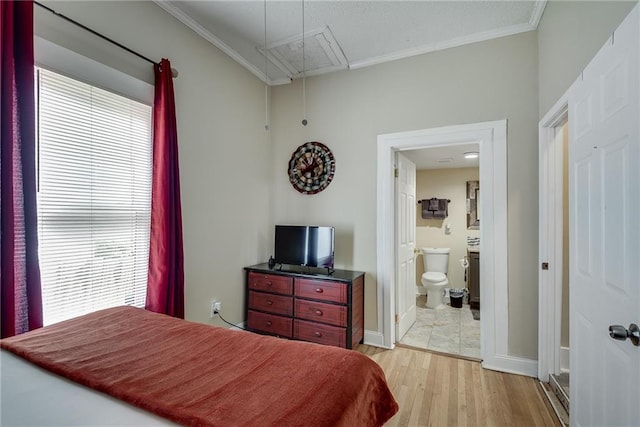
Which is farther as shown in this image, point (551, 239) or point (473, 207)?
point (473, 207)

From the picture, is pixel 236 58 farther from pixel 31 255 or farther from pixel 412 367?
pixel 412 367

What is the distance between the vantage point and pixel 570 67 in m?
1.71

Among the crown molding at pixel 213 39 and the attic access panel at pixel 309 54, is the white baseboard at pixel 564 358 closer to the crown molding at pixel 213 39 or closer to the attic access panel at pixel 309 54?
the attic access panel at pixel 309 54

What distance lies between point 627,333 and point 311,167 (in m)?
2.66

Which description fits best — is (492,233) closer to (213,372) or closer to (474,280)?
(474,280)

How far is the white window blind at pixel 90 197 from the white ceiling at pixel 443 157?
9.12ft

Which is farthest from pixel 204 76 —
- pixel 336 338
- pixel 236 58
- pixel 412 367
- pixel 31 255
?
pixel 412 367

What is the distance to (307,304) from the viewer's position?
2801 mm

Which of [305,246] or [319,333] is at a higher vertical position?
[305,246]

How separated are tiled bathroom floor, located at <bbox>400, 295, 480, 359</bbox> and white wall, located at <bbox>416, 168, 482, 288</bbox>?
90cm

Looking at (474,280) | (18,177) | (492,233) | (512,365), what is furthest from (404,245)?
(18,177)

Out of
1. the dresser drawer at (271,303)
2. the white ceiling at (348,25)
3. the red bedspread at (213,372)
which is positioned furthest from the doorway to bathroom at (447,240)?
the red bedspread at (213,372)

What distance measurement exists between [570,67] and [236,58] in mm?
2667

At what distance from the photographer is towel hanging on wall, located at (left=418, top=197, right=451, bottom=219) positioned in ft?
16.1
